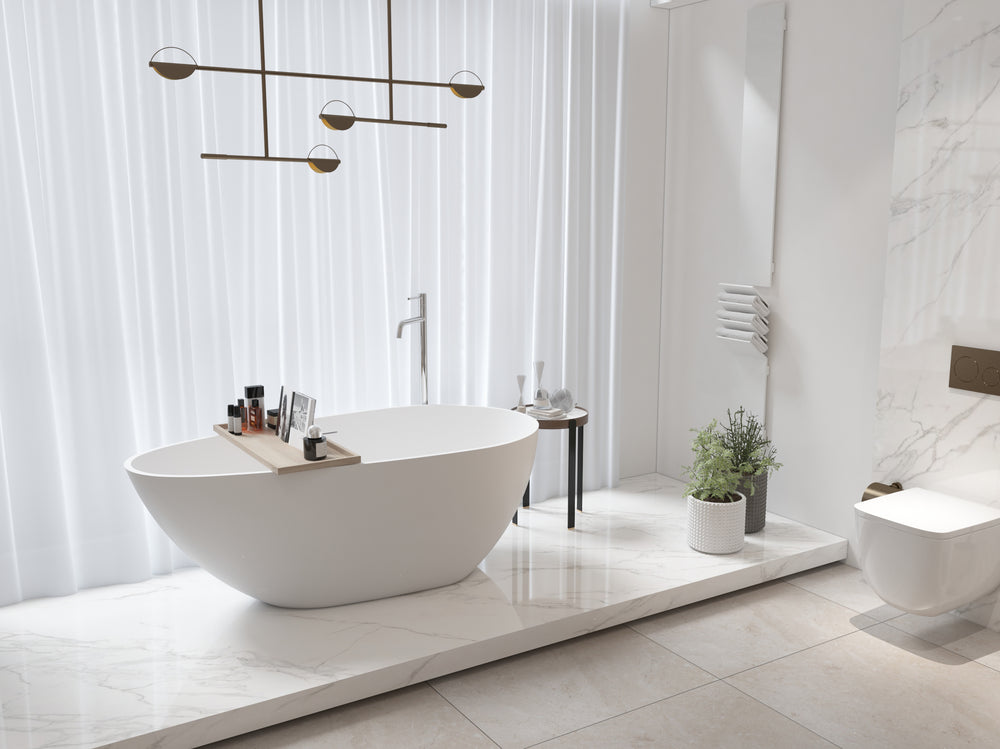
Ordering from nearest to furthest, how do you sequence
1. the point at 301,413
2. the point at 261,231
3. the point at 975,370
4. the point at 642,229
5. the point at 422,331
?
the point at 301,413 → the point at 975,370 → the point at 261,231 → the point at 422,331 → the point at 642,229

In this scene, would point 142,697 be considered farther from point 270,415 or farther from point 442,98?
point 442,98

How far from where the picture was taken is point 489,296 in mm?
4230

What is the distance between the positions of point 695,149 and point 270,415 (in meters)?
2.53

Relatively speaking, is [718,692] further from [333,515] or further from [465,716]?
[333,515]

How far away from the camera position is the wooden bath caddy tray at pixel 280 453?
2895 millimetres

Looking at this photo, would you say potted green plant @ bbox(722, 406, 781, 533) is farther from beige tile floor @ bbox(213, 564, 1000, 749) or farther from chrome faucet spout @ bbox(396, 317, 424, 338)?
chrome faucet spout @ bbox(396, 317, 424, 338)

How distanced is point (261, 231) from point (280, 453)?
105cm

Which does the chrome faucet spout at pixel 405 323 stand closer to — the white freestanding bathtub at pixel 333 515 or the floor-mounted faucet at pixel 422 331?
the floor-mounted faucet at pixel 422 331

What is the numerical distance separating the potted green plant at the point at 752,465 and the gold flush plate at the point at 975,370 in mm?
887

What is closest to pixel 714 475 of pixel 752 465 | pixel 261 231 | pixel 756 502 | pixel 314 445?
pixel 752 465

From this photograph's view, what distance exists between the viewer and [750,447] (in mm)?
4004

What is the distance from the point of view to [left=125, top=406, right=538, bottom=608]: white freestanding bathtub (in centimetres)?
288

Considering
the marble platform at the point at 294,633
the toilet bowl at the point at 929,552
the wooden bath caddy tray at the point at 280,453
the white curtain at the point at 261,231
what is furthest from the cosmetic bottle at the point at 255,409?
the toilet bowl at the point at 929,552

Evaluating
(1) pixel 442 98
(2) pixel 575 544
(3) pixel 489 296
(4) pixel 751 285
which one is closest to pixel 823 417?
(4) pixel 751 285
